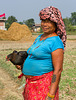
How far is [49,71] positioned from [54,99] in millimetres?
292

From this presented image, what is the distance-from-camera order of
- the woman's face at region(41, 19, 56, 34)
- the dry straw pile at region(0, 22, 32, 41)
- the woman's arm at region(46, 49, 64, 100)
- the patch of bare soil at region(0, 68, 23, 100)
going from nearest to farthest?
the woman's arm at region(46, 49, 64, 100) < the woman's face at region(41, 19, 56, 34) < the patch of bare soil at region(0, 68, 23, 100) < the dry straw pile at region(0, 22, 32, 41)

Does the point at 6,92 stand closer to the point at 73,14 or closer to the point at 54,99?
the point at 54,99

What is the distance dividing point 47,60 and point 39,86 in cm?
29

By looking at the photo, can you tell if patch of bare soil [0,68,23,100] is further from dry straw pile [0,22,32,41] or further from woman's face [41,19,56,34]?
dry straw pile [0,22,32,41]

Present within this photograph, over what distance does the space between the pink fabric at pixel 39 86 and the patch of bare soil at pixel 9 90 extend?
2188 mm

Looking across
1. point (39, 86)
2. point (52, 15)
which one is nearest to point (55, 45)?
point (52, 15)

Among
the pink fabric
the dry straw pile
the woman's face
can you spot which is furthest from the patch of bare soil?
the dry straw pile

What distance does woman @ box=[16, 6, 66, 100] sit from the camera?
5.77ft

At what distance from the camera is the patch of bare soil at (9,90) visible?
409 centimetres

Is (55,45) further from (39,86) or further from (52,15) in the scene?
(39,86)

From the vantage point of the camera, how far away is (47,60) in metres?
1.80

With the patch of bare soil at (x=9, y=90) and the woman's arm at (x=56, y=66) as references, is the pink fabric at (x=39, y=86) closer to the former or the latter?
the woman's arm at (x=56, y=66)

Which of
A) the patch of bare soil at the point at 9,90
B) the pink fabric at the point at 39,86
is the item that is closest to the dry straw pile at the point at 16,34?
the patch of bare soil at the point at 9,90

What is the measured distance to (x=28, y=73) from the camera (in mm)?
1943
